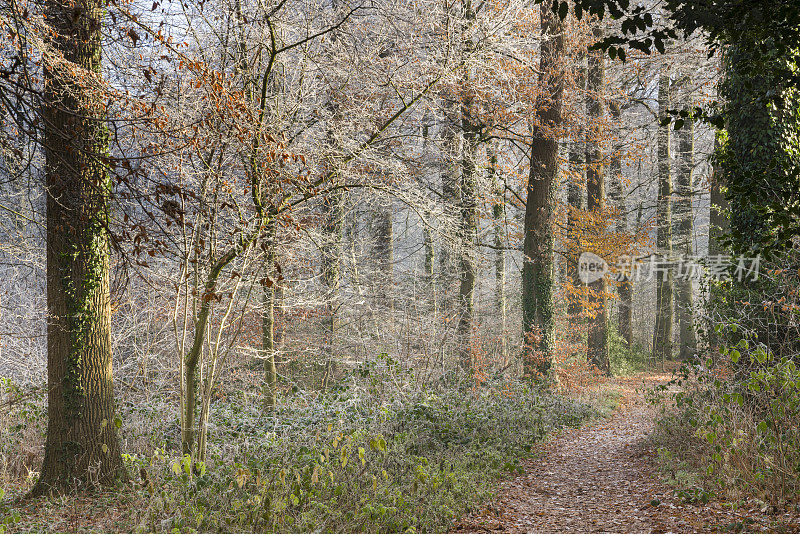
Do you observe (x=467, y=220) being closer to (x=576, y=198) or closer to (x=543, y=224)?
(x=543, y=224)

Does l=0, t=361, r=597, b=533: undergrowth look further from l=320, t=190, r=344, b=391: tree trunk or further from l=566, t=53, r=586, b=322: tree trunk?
l=566, t=53, r=586, b=322: tree trunk

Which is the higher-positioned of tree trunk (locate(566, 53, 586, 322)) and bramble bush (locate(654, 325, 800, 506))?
tree trunk (locate(566, 53, 586, 322))

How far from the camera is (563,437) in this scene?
9547mm

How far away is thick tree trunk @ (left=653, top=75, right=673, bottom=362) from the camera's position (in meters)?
18.0

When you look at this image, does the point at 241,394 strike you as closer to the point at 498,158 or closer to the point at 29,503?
the point at 29,503

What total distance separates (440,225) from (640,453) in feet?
15.2

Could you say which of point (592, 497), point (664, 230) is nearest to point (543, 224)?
point (592, 497)

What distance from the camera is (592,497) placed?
6.61 m

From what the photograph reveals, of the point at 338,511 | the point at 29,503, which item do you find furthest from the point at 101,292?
the point at 338,511

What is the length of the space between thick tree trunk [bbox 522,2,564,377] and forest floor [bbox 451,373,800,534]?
2.66 m

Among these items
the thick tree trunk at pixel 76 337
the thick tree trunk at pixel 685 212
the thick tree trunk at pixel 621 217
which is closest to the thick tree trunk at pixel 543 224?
the thick tree trunk at pixel 621 217

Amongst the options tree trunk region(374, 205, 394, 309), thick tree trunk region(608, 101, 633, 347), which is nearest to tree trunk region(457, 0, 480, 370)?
tree trunk region(374, 205, 394, 309)

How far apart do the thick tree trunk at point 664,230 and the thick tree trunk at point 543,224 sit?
249 inches

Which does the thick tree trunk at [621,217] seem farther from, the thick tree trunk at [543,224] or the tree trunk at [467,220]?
the tree trunk at [467,220]
